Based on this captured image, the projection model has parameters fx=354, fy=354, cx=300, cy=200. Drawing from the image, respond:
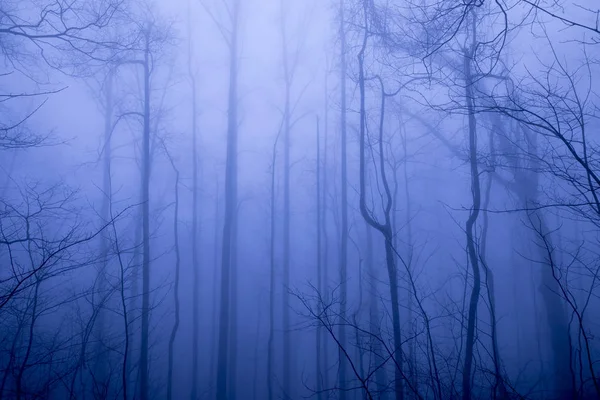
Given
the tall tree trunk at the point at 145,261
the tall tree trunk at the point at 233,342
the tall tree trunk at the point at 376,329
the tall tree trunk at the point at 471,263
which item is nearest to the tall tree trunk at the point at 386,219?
the tall tree trunk at the point at 376,329

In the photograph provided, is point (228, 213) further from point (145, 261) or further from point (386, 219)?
point (386, 219)

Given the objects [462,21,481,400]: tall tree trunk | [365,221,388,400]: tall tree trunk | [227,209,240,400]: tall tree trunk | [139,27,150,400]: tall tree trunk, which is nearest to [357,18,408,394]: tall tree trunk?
[365,221,388,400]: tall tree trunk

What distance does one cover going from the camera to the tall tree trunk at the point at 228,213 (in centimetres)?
890

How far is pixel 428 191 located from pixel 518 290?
29.7 feet

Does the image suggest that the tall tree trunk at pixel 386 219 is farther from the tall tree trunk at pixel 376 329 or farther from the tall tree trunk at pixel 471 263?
the tall tree trunk at pixel 471 263

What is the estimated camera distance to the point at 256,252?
3553cm

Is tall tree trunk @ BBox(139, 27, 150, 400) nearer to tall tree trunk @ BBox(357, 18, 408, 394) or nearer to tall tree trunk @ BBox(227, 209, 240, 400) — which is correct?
tall tree trunk @ BBox(227, 209, 240, 400)

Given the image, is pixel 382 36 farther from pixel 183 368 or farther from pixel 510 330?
pixel 510 330

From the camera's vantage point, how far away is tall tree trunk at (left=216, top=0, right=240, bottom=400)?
8898 mm

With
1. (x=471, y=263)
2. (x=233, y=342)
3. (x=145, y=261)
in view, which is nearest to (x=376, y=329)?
(x=233, y=342)

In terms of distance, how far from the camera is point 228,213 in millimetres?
10430

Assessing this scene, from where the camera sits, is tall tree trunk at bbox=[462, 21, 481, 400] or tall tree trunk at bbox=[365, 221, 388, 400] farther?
tall tree trunk at bbox=[365, 221, 388, 400]

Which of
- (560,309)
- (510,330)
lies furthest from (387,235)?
(510,330)

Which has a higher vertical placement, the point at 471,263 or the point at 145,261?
the point at 145,261
